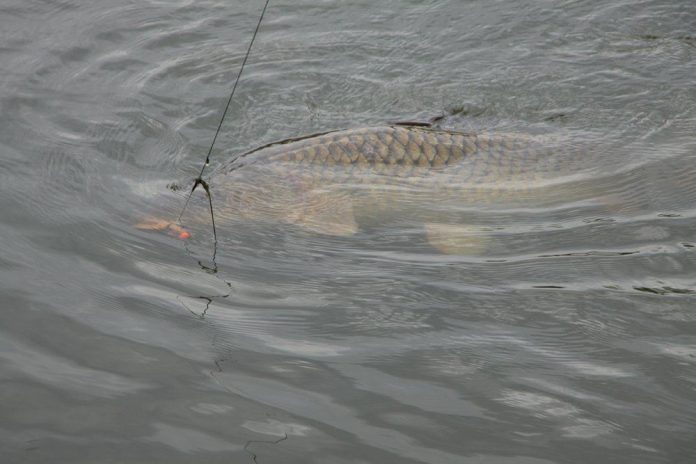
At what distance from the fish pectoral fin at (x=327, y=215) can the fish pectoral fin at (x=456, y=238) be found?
0.40m

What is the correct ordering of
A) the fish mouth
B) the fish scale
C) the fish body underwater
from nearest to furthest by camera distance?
the fish mouth
the fish body underwater
the fish scale

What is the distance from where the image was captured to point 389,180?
4.75 meters

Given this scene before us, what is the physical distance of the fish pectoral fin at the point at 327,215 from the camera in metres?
4.36

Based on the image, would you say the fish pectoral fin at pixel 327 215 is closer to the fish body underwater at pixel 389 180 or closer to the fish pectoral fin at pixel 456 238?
the fish body underwater at pixel 389 180

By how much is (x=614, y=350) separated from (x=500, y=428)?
2.25 ft

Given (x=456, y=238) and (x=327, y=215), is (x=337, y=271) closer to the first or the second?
(x=327, y=215)

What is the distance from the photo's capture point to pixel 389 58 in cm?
623

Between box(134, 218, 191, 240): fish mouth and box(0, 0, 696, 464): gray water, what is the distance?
0.09 m

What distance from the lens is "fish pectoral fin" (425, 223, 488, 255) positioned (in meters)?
4.18

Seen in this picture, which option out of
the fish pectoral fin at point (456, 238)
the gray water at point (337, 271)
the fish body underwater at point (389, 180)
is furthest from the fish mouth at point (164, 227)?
the fish pectoral fin at point (456, 238)

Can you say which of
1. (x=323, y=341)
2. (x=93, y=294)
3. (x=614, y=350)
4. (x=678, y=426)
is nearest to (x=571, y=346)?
(x=614, y=350)

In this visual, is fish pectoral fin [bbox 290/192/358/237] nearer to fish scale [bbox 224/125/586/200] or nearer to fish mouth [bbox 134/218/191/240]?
fish scale [bbox 224/125/586/200]

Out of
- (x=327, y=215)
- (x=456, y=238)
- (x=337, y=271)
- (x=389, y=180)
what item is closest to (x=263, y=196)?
(x=327, y=215)

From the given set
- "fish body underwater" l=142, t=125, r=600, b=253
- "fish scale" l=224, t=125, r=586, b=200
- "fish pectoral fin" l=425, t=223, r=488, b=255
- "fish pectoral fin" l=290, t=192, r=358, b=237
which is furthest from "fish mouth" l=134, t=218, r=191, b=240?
"fish pectoral fin" l=425, t=223, r=488, b=255
